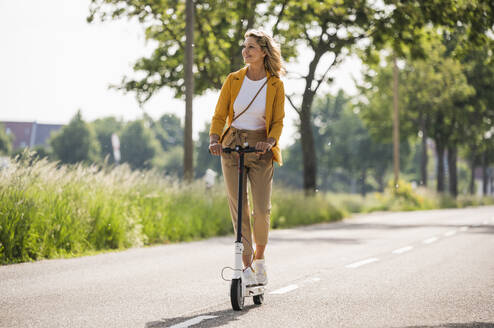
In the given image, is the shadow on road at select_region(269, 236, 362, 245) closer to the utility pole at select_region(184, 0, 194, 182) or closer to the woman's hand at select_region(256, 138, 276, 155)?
the utility pole at select_region(184, 0, 194, 182)

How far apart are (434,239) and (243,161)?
29.7 feet

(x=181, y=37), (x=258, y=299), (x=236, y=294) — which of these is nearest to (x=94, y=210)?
(x=258, y=299)

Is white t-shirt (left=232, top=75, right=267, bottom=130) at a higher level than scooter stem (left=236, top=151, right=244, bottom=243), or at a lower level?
higher

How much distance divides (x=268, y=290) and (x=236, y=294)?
51.2 inches

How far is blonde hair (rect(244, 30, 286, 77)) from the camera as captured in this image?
5.40m

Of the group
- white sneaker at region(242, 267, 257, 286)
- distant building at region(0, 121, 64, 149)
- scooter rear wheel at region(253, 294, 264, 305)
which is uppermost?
distant building at region(0, 121, 64, 149)

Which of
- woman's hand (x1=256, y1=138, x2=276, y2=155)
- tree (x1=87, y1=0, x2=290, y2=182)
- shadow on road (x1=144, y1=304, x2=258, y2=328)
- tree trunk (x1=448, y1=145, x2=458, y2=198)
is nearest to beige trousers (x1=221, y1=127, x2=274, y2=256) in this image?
woman's hand (x1=256, y1=138, x2=276, y2=155)

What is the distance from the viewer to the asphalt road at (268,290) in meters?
4.97

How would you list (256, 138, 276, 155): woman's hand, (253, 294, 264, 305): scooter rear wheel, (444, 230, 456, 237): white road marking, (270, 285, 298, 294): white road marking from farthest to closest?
1. (444, 230, 456, 237): white road marking
2. (270, 285, 298, 294): white road marking
3. (253, 294, 264, 305): scooter rear wheel
4. (256, 138, 276, 155): woman's hand

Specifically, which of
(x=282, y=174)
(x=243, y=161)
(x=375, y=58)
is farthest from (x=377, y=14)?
(x=282, y=174)

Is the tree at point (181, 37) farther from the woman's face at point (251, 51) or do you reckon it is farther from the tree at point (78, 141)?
the tree at point (78, 141)

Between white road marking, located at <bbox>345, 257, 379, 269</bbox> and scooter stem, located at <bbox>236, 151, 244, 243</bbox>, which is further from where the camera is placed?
white road marking, located at <bbox>345, 257, 379, 269</bbox>

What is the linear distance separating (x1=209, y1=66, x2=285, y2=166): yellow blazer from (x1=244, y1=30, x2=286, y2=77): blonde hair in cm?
6

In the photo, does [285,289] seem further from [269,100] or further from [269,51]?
[269,51]
